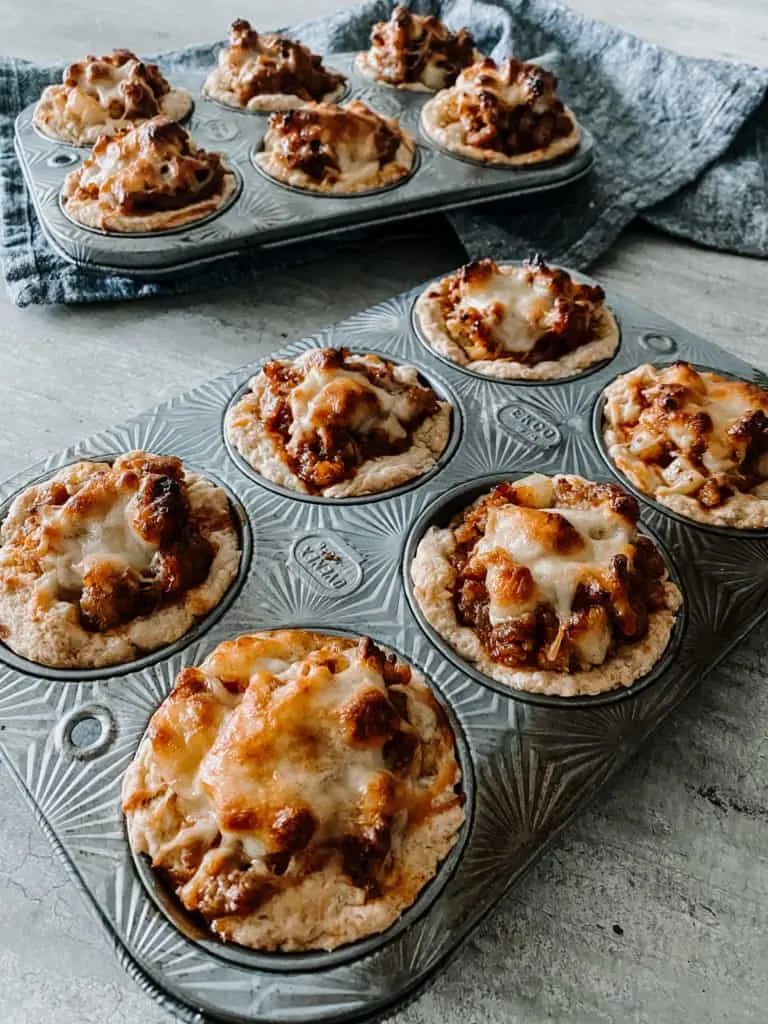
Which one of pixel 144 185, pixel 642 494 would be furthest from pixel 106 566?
pixel 144 185

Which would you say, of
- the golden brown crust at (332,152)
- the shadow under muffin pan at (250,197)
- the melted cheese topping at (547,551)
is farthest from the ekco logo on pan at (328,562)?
the golden brown crust at (332,152)

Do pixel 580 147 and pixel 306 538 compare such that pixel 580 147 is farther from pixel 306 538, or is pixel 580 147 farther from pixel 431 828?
pixel 431 828

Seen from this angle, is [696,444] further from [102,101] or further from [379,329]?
[102,101]

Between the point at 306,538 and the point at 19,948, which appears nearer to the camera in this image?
the point at 19,948

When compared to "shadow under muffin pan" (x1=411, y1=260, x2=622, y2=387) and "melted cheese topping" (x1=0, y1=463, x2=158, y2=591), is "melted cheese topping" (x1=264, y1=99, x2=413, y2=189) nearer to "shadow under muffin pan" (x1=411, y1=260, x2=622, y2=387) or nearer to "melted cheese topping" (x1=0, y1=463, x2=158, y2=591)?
"shadow under muffin pan" (x1=411, y1=260, x2=622, y2=387)

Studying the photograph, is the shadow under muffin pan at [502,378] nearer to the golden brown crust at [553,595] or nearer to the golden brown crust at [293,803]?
the golden brown crust at [553,595]

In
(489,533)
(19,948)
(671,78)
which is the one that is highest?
(671,78)

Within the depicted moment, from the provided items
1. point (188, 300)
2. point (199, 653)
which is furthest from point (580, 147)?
point (199, 653)

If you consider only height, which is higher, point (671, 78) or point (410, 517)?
point (671, 78)
